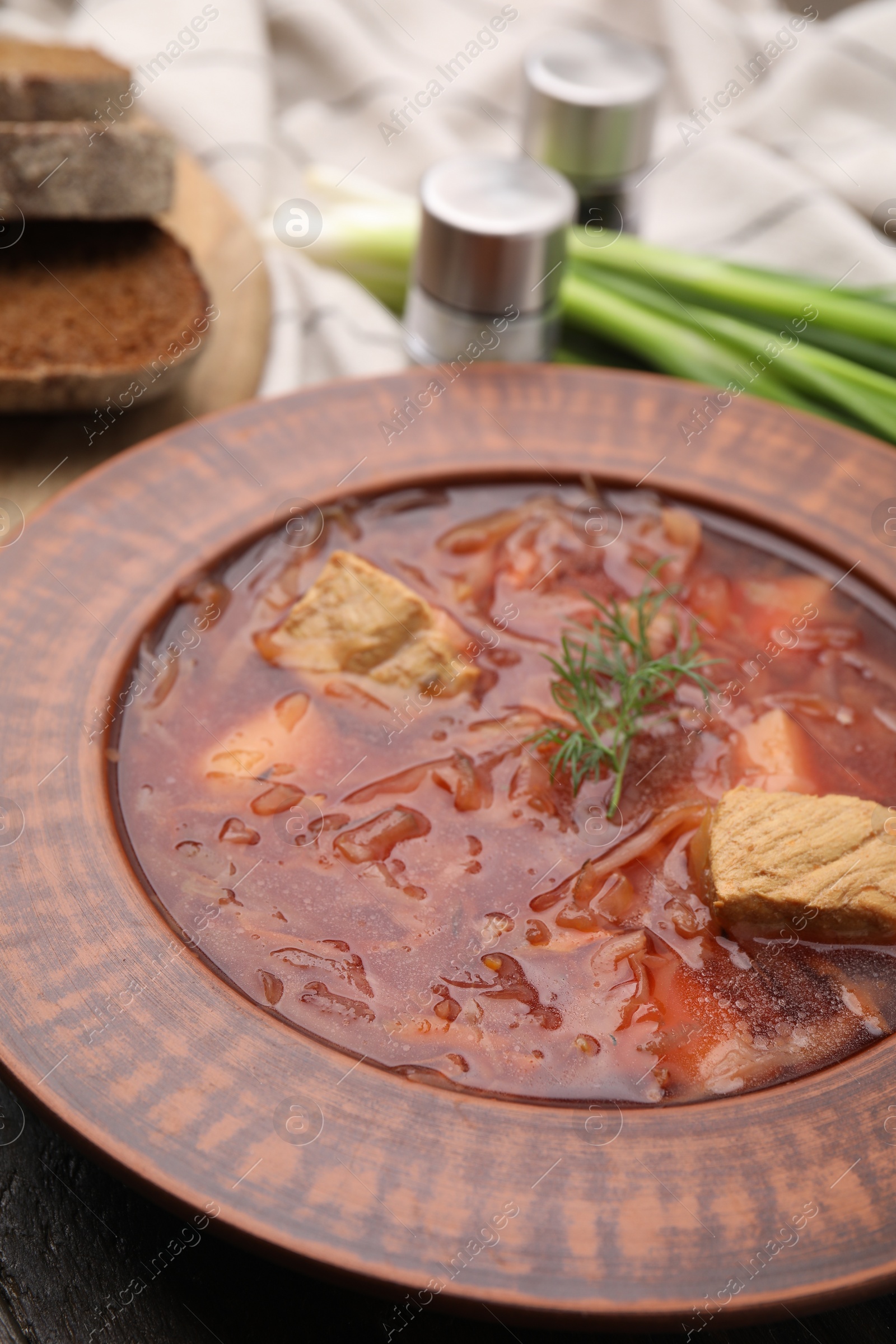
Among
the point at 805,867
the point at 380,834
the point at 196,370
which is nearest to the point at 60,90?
the point at 196,370

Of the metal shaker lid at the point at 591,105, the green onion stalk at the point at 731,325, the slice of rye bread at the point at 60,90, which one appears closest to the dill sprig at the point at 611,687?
the green onion stalk at the point at 731,325

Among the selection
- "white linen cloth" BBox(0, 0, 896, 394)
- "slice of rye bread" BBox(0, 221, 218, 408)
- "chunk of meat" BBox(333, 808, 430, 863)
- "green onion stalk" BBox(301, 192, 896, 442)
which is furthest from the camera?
"white linen cloth" BBox(0, 0, 896, 394)

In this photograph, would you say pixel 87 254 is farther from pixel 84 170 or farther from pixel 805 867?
pixel 805 867

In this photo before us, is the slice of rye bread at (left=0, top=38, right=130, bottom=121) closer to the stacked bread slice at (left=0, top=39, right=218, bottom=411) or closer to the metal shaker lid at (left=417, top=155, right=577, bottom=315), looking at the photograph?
the stacked bread slice at (left=0, top=39, right=218, bottom=411)

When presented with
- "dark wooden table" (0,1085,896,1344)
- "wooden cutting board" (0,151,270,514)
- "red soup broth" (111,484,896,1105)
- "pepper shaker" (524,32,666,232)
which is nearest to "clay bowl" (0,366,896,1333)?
"red soup broth" (111,484,896,1105)

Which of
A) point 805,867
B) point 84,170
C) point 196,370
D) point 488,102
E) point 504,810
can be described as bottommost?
point 196,370

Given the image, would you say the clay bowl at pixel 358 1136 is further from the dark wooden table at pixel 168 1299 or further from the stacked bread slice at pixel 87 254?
the stacked bread slice at pixel 87 254
